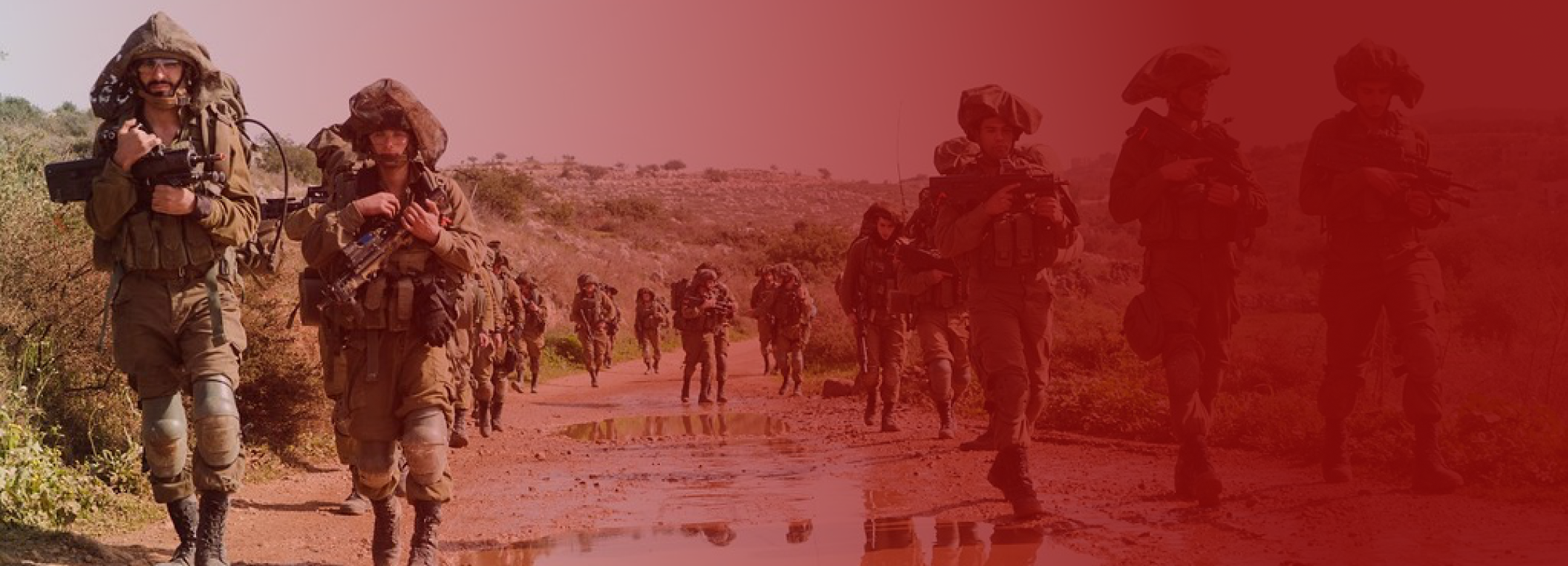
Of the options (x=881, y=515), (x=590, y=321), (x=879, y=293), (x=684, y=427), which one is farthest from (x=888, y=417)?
(x=590, y=321)

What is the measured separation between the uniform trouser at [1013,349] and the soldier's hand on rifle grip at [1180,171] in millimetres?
981

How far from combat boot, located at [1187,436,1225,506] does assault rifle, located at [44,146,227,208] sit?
5.59 meters

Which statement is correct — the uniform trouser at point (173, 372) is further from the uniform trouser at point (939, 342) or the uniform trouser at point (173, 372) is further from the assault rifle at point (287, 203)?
the uniform trouser at point (939, 342)

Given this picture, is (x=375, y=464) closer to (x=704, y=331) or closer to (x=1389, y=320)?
(x=1389, y=320)

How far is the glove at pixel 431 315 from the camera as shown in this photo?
273 inches

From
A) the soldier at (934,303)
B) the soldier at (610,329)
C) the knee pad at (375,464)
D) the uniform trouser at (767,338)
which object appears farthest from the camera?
the soldier at (610,329)

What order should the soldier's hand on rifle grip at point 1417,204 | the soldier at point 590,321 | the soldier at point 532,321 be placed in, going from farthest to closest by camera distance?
the soldier at point 590,321 → the soldier at point 532,321 → the soldier's hand on rifle grip at point 1417,204

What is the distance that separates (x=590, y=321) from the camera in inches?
1040

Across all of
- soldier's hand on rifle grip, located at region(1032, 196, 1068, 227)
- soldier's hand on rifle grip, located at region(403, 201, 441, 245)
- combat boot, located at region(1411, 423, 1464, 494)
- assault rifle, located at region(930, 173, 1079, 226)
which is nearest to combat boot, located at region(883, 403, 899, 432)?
assault rifle, located at region(930, 173, 1079, 226)

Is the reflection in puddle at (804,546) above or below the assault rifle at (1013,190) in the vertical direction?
below

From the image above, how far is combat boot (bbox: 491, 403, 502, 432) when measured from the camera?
1638 cm

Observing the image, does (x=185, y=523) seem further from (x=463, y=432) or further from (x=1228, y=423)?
(x=1228, y=423)

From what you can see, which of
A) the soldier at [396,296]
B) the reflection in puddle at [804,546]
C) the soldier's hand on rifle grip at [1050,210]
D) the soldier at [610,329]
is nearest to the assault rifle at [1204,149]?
the soldier's hand on rifle grip at [1050,210]

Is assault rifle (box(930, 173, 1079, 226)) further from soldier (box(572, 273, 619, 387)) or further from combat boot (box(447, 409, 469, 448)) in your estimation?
soldier (box(572, 273, 619, 387))
